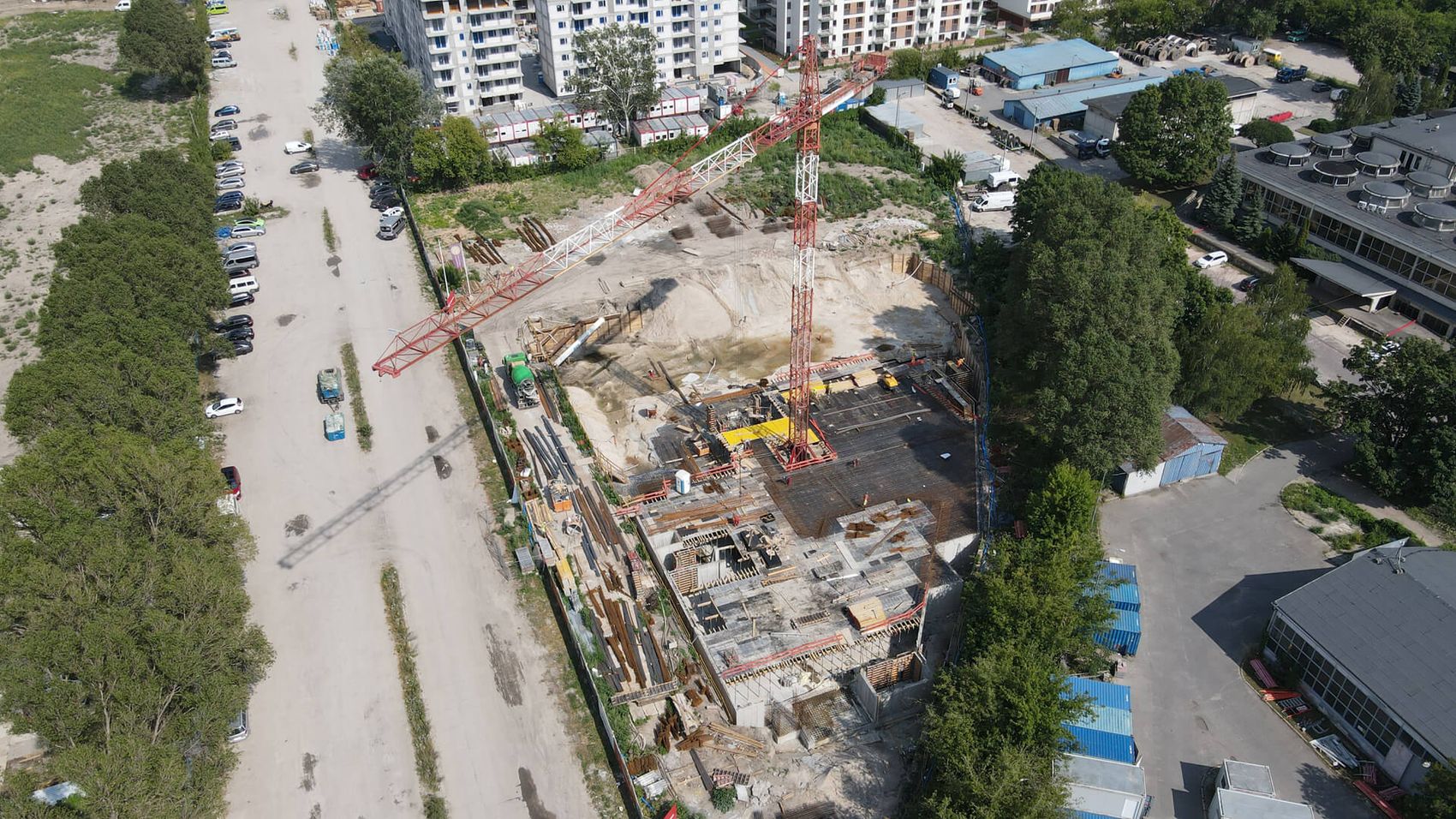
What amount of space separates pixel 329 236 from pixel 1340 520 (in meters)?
65.0

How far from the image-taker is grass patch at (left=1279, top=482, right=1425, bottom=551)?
44.8m

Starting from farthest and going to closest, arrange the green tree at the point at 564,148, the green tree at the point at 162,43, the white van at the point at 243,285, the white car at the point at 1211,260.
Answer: the green tree at the point at 162,43 → the green tree at the point at 564,148 → the white car at the point at 1211,260 → the white van at the point at 243,285

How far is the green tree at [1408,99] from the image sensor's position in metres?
84.8

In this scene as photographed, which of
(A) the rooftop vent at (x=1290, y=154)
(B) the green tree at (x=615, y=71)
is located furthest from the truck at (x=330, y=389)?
(A) the rooftop vent at (x=1290, y=154)

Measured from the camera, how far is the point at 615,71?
Result: 78812 millimetres

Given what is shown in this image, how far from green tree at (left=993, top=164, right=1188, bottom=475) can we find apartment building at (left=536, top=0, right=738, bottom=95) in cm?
4793

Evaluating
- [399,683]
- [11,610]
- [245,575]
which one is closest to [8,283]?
[245,575]

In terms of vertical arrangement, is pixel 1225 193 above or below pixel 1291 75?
below

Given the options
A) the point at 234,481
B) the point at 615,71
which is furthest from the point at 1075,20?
the point at 234,481

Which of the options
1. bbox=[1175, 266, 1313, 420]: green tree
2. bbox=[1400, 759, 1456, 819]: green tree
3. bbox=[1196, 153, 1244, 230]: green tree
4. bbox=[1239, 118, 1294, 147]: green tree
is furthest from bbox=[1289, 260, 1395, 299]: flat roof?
bbox=[1400, 759, 1456, 819]: green tree

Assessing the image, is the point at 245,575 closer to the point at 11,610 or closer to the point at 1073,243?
the point at 11,610

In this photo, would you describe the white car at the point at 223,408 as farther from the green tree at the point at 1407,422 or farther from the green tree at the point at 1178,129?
the green tree at the point at 1178,129

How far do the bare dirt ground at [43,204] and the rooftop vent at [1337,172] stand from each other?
8227 cm

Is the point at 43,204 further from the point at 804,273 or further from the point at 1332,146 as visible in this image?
the point at 1332,146
